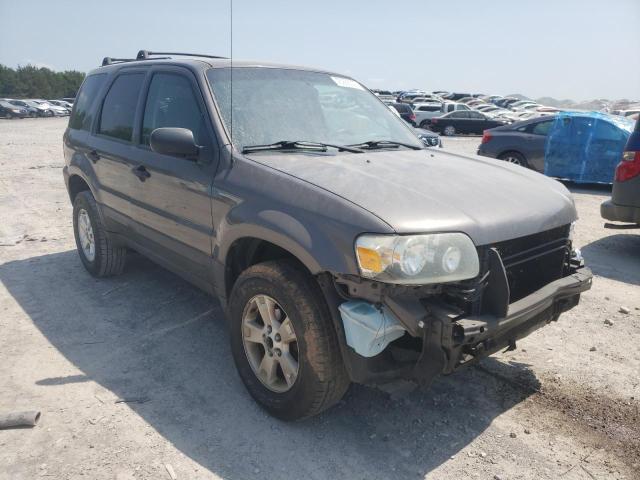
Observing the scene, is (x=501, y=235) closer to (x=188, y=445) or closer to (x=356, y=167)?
(x=356, y=167)

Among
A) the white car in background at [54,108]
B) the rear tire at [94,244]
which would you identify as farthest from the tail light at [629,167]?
the white car in background at [54,108]

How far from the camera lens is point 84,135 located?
4996mm

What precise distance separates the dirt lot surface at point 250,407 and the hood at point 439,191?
35.2 inches

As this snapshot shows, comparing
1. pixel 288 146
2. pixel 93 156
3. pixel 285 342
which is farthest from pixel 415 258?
pixel 93 156

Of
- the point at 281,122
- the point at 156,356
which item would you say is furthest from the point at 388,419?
the point at 281,122

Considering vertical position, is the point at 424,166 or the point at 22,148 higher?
the point at 424,166

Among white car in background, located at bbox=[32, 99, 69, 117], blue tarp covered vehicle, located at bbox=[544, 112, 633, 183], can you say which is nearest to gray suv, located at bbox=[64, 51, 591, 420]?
blue tarp covered vehicle, located at bbox=[544, 112, 633, 183]

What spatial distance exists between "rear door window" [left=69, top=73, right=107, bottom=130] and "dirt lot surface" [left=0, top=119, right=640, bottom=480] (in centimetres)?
167

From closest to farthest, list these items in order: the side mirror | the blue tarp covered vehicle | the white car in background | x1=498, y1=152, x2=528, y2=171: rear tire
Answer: the side mirror
the blue tarp covered vehicle
x1=498, y1=152, x2=528, y2=171: rear tire
the white car in background

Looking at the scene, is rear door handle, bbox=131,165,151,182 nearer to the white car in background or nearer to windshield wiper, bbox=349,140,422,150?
windshield wiper, bbox=349,140,422,150

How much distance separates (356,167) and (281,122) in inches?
27.9

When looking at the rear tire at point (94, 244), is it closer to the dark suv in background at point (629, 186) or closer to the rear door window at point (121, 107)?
the rear door window at point (121, 107)

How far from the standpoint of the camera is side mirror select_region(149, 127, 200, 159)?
3.06 m

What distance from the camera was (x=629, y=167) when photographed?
572cm
